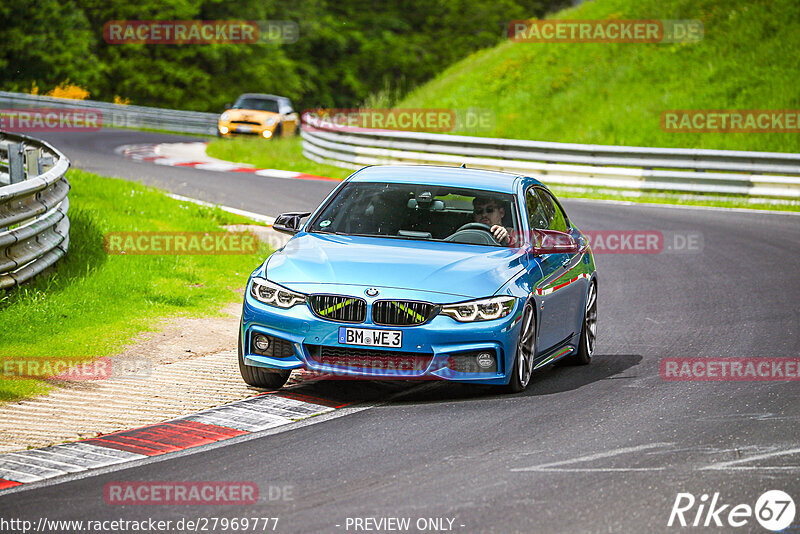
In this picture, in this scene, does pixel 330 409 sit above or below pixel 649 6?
below

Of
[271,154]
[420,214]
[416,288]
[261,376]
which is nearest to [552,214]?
[420,214]

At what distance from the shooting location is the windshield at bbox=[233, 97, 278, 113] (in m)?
39.3

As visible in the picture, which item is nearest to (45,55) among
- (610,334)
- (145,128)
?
(145,128)

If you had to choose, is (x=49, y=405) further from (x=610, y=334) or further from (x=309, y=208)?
(x=309, y=208)

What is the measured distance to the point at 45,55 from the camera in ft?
176

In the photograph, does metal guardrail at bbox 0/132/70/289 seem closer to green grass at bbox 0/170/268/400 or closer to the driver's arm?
green grass at bbox 0/170/268/400

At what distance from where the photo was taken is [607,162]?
83.8ft

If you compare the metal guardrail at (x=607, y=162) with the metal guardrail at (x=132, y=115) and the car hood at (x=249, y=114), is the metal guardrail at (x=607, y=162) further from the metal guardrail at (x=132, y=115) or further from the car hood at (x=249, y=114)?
the metal guardrail at (x=132, y=115)

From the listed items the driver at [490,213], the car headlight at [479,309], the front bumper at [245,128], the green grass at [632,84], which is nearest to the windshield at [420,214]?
the driver at [490,213]

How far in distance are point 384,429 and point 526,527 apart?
2.08 metres

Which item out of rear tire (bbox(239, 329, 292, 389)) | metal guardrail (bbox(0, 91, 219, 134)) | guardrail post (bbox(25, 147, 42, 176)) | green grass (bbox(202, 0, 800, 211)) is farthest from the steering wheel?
metal guardrail (bbox(0, 91, 219, 134))

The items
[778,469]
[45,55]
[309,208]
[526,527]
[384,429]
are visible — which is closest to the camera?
[526,527]

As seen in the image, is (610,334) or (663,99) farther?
(663,99)

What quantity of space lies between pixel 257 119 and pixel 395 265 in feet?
100.0
